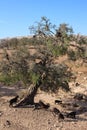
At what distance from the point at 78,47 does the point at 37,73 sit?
9.10 ft

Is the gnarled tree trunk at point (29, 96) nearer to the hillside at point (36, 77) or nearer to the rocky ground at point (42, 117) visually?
the hillside at point (36, 77)

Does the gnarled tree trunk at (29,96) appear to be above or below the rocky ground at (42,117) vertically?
above

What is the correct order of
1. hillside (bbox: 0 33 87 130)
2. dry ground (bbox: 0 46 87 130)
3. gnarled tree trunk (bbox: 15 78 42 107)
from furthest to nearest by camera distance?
gnarled tree trunk (bbox: 15 78 42 107) → hillside (bbox: 0 33 87 130) → dry ground (bbox: 0 46 87 130)

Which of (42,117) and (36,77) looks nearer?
(42,117)

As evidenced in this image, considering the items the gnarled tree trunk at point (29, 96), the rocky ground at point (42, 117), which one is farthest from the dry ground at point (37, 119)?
the gnarled tree trunk at point (29, 96)

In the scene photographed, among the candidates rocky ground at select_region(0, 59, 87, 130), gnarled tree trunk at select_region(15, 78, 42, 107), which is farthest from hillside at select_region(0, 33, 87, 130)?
gnarled tree trunk at select_region(15, 78, 42, 107)

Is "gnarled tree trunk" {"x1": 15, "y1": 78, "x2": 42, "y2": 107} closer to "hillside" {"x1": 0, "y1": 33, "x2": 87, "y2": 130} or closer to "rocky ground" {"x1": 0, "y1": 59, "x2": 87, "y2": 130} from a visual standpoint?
"hillside" {"x1": 0, "y1": 33, "x2": 87, "y2": 130}

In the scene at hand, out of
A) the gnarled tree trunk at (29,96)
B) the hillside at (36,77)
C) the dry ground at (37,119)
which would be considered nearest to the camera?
the dry ground at (37,119)

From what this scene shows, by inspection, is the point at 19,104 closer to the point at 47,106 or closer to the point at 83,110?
the point at 47,106

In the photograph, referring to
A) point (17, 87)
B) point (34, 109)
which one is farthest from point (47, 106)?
point (17, 87)

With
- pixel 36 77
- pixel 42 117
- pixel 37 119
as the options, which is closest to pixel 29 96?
pixel 36 77

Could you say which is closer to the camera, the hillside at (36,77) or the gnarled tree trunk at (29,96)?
the hillside at (36,77)

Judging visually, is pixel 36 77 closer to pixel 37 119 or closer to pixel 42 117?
pixel 42 117

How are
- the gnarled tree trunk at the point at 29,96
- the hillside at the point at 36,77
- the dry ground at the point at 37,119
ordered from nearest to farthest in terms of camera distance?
1. the dry ground at the point at 37,119
2. the hillside at the point at 36,77
3. the gnarled tree trunk at the point at 29,96
